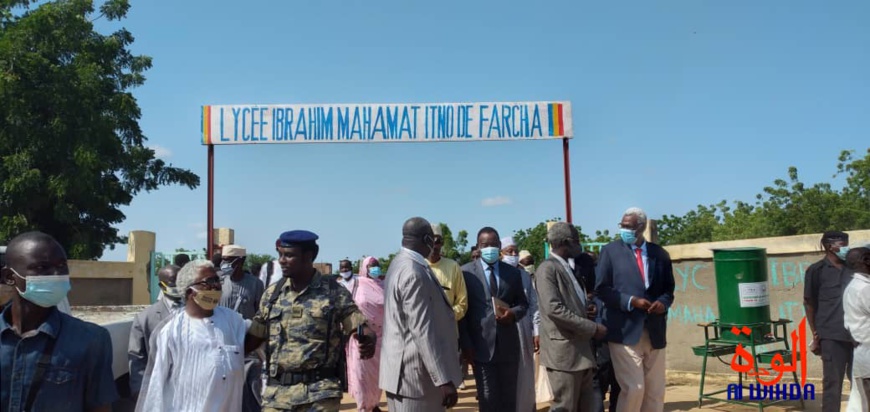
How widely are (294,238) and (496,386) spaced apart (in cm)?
242

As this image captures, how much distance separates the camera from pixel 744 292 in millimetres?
7211

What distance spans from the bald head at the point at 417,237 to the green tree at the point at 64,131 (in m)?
17.2

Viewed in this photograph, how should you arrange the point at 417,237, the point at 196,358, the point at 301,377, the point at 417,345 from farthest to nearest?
the point at 417,237
the point at 417,345
the point at 301,377
the point at 196,358

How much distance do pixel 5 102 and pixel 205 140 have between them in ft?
38.8

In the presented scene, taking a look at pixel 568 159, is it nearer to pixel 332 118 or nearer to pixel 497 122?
pixel 497 122

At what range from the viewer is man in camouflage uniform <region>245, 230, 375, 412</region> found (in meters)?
3.79

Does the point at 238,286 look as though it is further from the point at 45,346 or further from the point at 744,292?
the point at 744,292

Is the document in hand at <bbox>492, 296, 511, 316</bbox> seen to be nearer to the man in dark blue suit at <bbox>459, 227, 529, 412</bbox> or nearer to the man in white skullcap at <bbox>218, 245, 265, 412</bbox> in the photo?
the man in dark blue suit at <bbox>459, 227, 529, 412</bbox>

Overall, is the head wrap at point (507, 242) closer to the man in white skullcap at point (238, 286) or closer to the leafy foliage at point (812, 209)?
the man in white skullcap at point (238, 286)

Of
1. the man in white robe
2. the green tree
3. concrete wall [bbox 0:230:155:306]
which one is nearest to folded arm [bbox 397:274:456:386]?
the man in white robe

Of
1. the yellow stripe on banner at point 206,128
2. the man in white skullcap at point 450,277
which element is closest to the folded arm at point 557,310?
the man in white skullcap at point 450,277

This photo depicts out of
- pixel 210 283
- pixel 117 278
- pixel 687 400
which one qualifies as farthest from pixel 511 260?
pixel 117 278

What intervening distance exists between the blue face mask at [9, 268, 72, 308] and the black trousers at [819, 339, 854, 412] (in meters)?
5.72

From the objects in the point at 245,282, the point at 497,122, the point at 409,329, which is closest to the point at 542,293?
the point at 409,329
